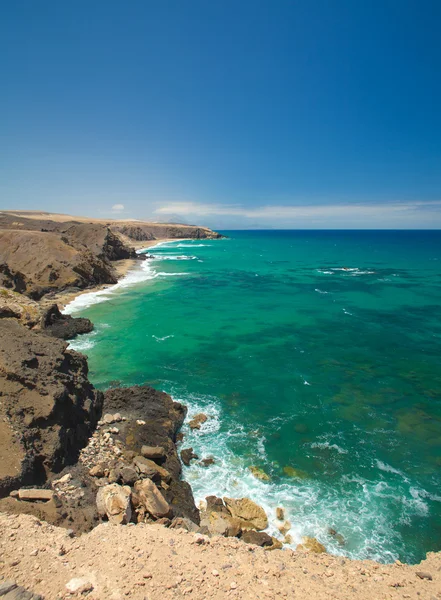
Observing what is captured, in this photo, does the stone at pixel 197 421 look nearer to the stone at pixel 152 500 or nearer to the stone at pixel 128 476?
the stone at pixel 128 476

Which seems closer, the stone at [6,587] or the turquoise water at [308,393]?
the stone at [6,587]

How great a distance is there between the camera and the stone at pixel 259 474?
15.2 m

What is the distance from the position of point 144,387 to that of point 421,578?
1593 centimetres

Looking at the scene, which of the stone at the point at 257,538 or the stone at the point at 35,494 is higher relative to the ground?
the stone at the point at 35,494

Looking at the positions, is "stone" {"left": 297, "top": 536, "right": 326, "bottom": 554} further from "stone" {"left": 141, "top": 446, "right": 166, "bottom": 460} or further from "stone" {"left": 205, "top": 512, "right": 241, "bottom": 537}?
"stone" {"left": 141, "top": 446, "right": 166, "bottom": 460}

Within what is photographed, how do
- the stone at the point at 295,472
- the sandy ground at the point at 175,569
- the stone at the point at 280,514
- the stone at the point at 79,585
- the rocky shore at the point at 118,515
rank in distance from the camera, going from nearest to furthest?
1. the stone at the point at 79,585
2. the sandy ground at the point at 175,569
3. the rocky shore at the point at 118,515
4. the stone at the point at 280,514
5. the stone at the point at 295,472

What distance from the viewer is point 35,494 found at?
10484 mm

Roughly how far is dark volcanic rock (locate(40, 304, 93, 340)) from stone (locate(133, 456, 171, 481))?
19.6 meters

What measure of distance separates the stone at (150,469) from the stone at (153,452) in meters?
0.39

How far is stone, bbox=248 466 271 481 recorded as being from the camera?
49.8ft

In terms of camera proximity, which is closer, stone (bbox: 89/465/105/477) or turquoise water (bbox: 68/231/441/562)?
stone (bbox: 89/465/105/477)

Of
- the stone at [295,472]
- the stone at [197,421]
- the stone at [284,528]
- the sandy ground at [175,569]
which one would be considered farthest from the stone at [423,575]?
the stone at [197,421]

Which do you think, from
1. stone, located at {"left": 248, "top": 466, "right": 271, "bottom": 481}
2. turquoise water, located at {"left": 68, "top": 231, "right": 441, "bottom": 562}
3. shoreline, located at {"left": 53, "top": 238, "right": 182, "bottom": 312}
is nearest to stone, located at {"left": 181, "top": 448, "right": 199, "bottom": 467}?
turquoise water, located at {"left": 68, "top": 231, "right": 441, "bottom": 562}

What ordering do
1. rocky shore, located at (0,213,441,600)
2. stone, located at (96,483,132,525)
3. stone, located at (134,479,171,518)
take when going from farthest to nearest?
stone, located at (134,479,171,518) → stone, located at (96,483,132,525) → rocky shore, located at (0,213,441,600)
